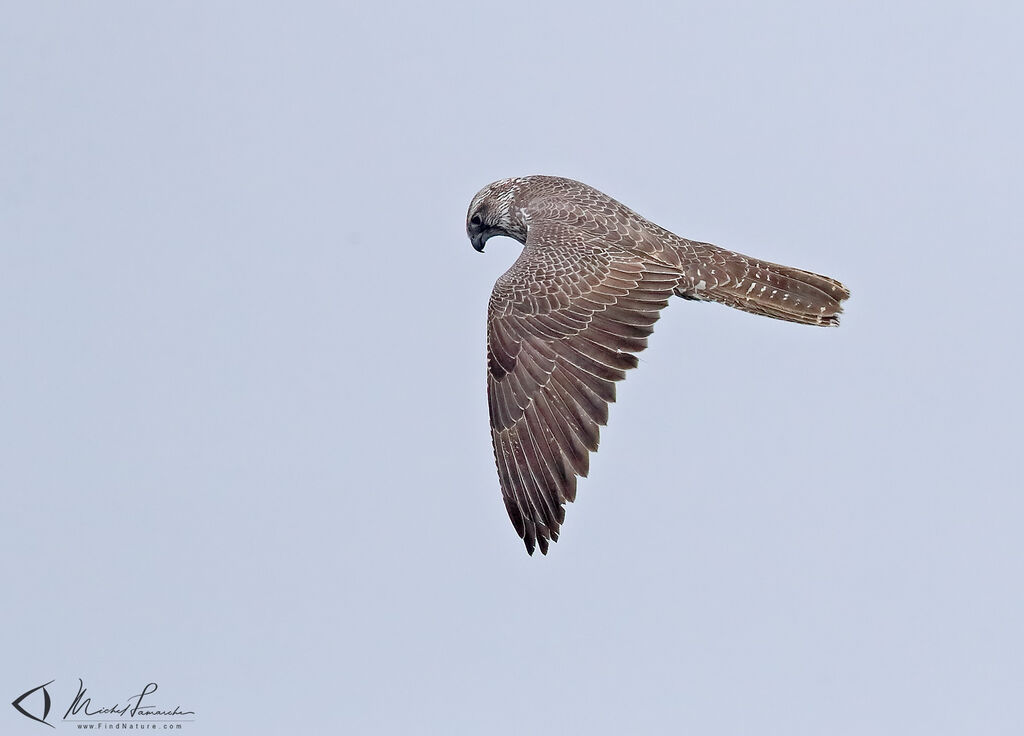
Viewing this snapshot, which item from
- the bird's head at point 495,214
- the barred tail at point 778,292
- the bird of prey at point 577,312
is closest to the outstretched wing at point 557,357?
the bird of prey at point 577,312

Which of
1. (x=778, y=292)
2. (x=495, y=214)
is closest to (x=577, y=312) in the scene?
(x=778, y=292)

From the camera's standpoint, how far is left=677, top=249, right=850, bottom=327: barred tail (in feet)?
38.8

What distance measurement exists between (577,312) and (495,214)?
2992mm

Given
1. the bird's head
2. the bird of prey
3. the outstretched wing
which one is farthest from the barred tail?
the bird's head

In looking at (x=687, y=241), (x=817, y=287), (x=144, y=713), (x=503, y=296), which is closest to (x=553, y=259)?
(x=503, y=296)

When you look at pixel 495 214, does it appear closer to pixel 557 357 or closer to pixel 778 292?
pixel 778 292

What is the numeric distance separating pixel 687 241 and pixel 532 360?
2.17 metres

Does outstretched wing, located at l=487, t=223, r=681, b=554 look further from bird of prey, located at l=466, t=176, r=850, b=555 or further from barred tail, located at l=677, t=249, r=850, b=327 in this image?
barred tail, located at l=677, t=249, r=850, b=327

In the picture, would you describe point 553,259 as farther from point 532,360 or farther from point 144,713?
point 144,713

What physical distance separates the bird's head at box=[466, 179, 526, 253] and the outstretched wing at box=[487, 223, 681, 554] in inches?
71.0

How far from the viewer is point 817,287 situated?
1186 centimetres

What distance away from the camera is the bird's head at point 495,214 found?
13.4 metres

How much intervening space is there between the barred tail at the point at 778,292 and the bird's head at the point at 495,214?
2.07 meters

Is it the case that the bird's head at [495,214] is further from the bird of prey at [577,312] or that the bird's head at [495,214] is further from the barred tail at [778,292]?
the barred tail at [778,292]
